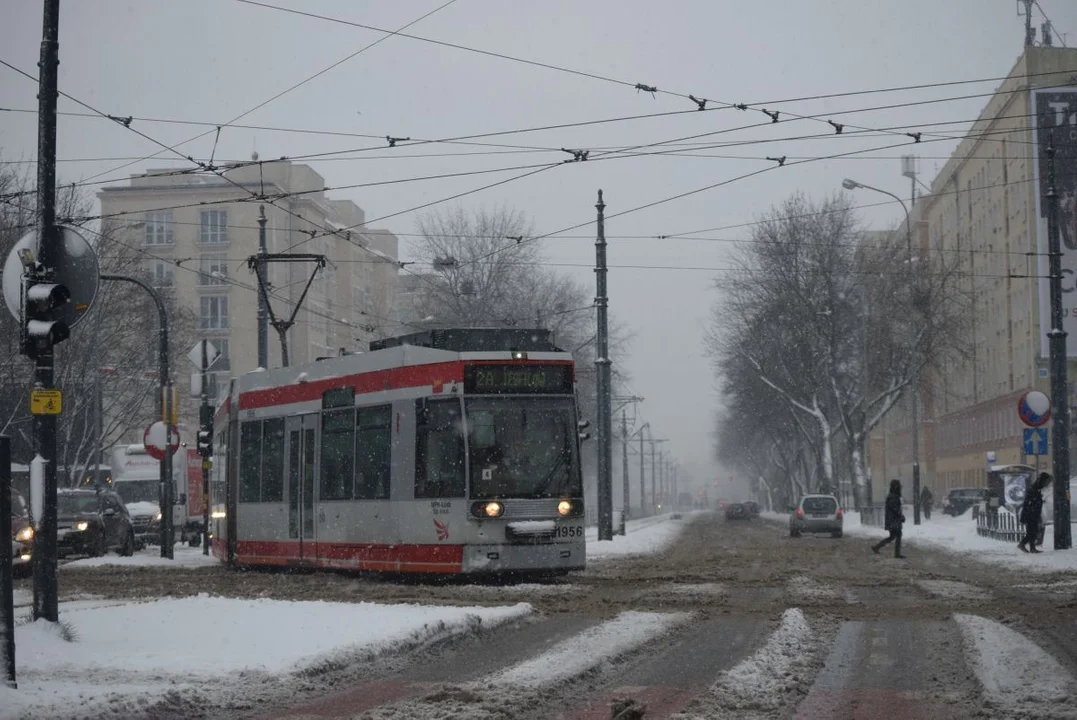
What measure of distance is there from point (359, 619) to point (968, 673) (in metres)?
5.08

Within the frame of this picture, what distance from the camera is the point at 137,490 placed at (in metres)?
49.8

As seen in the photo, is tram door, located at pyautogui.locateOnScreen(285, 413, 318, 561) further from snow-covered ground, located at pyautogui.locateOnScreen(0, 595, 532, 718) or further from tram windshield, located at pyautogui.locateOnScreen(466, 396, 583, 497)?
snow-covered ground, located at pyautogui.locateOnScreen(0, 595, 532, 718)

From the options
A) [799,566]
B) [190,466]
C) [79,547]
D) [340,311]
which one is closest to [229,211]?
[340,311]

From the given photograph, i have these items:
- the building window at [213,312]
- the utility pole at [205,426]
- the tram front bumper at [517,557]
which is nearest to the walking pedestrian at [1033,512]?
the tram front bumper at [517,557]

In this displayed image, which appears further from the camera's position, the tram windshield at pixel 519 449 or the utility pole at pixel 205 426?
the utility pole at pixel 205 426

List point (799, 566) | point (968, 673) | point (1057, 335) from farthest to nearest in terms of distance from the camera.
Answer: point (1057, 335), point (799, 566), point (968, 673)

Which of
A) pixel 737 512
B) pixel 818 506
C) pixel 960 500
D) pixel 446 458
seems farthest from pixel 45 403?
pixel 737 512

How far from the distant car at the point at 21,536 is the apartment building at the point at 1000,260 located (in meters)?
34.3

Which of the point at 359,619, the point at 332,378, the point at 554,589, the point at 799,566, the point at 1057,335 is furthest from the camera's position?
the point at 1057,335

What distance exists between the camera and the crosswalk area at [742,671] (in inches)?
324

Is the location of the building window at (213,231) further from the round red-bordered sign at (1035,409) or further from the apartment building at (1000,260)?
the round red-bordered sign at (1035,409)

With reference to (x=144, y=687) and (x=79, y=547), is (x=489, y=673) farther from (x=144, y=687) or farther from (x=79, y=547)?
(x=79, y=547)

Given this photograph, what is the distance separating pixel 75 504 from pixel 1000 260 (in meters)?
57.4

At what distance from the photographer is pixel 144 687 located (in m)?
8.55
